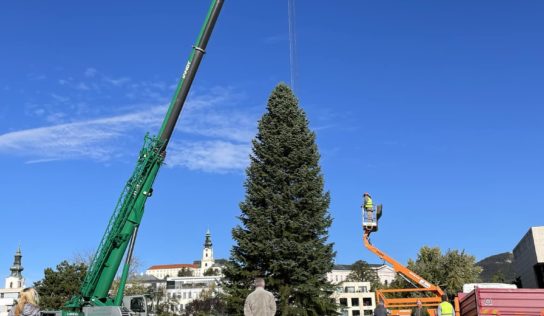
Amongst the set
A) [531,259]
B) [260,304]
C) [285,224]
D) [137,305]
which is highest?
[285,224]

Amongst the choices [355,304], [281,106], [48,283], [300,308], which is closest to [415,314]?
[300,308]

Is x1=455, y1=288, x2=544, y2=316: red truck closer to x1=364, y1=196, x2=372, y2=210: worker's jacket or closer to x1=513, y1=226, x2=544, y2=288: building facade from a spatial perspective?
x1=364, y1=196, x2=372, y2=210: worker's jacket

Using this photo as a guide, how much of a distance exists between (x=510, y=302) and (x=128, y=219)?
14493 mm

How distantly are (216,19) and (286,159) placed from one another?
33.5 ft

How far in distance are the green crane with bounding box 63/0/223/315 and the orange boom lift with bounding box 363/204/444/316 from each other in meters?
10.4

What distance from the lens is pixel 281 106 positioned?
33031 mm

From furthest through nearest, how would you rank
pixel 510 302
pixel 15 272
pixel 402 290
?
pixel 15 272 → pixel 402 290 → pixel 510 302

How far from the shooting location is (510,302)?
1608cm

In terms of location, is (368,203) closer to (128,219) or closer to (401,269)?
(401,269)

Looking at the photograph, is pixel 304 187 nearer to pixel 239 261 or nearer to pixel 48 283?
pixel 239 261

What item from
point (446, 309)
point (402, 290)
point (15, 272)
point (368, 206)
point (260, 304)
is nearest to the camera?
point (260, 304)

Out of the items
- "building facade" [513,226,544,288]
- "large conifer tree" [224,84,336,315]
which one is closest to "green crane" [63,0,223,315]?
"large conifer tree" [224,84,336,315]

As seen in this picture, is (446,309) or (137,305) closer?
(446,309)

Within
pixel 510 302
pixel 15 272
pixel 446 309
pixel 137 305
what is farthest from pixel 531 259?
pixel 15 272
